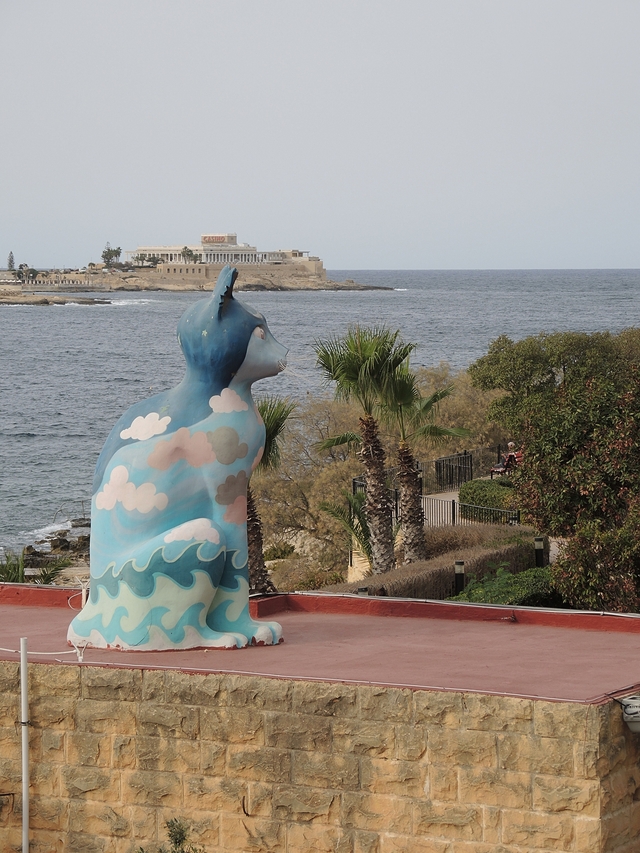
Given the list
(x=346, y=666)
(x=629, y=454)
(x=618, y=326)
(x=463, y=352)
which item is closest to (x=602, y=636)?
(x=346, y=666)

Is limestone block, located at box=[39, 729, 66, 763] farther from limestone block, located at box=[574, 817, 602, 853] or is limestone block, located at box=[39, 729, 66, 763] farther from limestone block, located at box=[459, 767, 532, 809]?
limestone block, located at box=[574, 817, 602, 853]

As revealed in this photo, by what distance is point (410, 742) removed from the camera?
7.14 metres

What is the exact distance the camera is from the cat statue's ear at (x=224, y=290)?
9.01 m

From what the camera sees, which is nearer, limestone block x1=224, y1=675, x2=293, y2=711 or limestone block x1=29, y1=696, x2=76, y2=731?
limestone block x1=224, y1=675, x2=293, y2=711

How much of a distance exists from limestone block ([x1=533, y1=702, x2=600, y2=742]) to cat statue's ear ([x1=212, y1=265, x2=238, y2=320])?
3.72 meters

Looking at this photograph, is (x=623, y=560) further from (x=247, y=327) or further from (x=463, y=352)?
(x=463, y=352)

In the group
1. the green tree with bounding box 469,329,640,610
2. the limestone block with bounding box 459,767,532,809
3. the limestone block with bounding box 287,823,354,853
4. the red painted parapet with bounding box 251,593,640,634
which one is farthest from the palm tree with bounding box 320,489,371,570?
the limestone block with bounding box 459,767,532,809

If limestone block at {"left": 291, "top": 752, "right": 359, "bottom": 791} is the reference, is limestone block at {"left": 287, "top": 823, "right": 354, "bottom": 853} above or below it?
below

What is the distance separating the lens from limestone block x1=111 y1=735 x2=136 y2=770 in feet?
25.8

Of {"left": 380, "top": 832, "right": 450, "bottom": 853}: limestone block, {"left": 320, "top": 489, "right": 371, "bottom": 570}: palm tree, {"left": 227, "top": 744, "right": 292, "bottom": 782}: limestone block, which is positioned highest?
{"left": 227, "top": 744, "right": 292, "bottom": 782}: limestone block

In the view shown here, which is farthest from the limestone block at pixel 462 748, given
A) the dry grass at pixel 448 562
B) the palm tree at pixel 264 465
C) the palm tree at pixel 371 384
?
the palm tree at pixel 371 384

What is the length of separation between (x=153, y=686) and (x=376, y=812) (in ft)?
5.17

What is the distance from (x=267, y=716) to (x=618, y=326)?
3989 inches

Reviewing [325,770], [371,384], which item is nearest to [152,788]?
[325,770]
